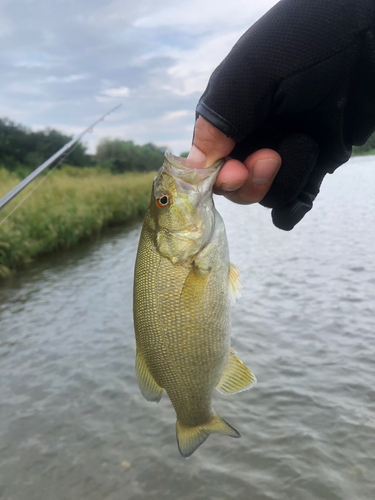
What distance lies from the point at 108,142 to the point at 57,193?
35523mm

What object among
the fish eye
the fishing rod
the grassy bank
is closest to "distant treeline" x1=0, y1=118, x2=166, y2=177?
the grassy bank

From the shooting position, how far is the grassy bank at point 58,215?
13.4 metres

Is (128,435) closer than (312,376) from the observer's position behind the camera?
Yes

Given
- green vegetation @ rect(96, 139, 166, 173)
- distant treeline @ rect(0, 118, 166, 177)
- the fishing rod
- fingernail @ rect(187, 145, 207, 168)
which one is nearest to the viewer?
fingernail @ rect(187, 145, 207, 168)

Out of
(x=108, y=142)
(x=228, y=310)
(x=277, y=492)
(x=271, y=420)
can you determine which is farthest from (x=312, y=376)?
(x=108, y=142)

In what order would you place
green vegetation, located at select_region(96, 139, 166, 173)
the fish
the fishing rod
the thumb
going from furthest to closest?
green vegetation, located at select_region(96, 139, 166, 173) < the fishing rod < the fish < the thumb

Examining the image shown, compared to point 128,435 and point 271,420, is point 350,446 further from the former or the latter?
point 128,435

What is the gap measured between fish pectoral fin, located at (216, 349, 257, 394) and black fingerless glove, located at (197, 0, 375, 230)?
1175 mm

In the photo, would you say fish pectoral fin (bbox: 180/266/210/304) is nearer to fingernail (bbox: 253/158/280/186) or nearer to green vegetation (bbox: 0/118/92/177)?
fingernail (bbox: 253/158/280/186)

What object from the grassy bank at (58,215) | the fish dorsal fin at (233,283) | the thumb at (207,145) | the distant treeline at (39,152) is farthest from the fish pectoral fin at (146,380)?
the distant treeline at (39,152)

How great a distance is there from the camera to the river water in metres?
4.45

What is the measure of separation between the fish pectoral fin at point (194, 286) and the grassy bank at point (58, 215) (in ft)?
38.3

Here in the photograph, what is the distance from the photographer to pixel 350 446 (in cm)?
472

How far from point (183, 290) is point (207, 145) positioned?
746 millimetres
